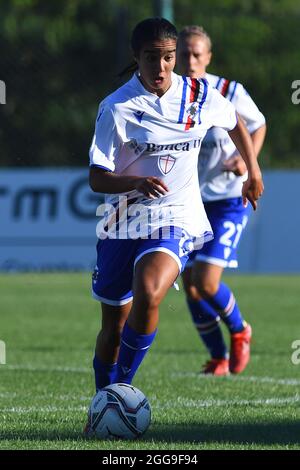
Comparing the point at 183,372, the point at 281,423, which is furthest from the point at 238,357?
the point at 281,423

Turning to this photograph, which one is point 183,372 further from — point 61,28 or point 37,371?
point 61,28

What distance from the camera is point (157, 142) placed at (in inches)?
217

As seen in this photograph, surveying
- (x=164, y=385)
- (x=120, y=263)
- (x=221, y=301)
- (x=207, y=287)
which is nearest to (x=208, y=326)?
(x=221, y=301)

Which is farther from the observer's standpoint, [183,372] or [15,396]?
[183,372]

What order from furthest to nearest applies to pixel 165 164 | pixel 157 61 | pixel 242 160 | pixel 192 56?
pixel 242 160, pixel 192 56, pixel 165 164, pixel 157 61

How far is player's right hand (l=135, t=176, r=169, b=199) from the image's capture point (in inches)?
203

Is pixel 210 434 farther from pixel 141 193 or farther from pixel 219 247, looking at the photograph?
pixel 219 247

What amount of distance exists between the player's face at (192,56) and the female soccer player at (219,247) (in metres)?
0.07

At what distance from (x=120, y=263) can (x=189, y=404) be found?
3.83ft

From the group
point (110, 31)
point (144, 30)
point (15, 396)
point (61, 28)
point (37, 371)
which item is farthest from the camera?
point (61, 28)

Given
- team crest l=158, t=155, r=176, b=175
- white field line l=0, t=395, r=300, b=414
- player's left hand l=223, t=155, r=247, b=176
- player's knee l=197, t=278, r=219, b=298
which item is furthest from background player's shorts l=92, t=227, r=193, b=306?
player's knee l=197, t=278, r=219, b=298

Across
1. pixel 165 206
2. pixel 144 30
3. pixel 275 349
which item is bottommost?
pixel 275 349

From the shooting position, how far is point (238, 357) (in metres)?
8.02

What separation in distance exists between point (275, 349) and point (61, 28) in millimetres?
19400
